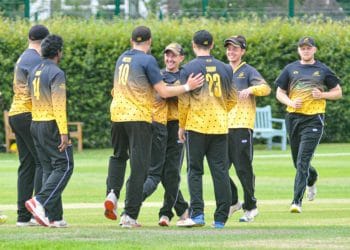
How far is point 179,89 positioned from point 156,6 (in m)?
24.9

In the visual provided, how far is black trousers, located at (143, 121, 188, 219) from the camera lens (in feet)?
45.9

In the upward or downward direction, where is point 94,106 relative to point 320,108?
downward

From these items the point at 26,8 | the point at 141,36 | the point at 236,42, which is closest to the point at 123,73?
the point at 141,36

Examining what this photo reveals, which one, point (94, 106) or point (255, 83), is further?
point (94, 106)

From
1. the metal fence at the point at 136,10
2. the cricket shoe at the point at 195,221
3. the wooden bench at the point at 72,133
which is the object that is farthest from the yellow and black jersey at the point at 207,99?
the metal fence at the point at 136,10

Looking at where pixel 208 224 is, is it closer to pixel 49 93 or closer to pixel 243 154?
pixel 243 154

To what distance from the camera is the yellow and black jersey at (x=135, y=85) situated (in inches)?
517

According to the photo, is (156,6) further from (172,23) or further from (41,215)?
(41,215)

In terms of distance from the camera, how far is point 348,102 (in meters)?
33.4

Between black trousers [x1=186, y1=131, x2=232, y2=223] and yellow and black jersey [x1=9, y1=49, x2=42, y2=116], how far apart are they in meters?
1.95

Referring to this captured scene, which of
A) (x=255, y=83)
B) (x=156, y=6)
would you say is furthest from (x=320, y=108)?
(x=156, y=6)

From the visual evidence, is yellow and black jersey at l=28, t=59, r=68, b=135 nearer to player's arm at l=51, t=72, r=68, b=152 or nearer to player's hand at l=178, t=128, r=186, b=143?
player's arm at l=51, t=72, r=68, b=152

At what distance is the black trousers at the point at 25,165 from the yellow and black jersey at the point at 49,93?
492mm

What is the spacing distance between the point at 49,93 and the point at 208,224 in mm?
2506
